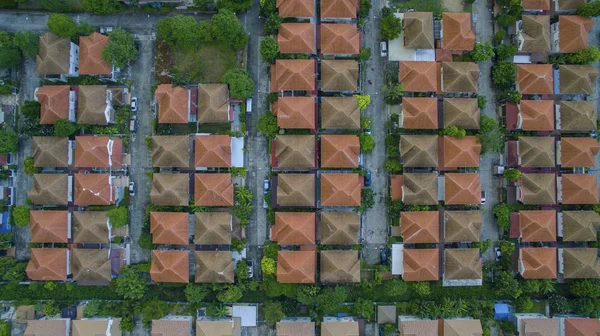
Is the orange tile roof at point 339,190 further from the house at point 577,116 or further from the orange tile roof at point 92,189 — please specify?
the house at point 577,116

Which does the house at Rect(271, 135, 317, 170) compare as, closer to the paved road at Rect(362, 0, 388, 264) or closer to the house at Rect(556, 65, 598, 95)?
the paved road at Rect(362, 0, 388, 264)

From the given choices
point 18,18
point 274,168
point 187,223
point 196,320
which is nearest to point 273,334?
point 196,320

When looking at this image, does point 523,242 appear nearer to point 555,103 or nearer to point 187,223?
point 555,103

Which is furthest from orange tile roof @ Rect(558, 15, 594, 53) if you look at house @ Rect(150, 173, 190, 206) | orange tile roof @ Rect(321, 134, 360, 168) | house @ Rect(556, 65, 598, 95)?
house @ Rect(150, 173, 190, 206)

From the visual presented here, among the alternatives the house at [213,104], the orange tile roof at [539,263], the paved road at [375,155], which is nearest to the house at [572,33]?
the paved road at [375,155]

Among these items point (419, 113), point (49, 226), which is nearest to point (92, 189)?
point (49, 226)

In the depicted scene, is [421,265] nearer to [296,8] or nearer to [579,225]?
[579,225]
